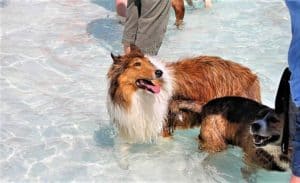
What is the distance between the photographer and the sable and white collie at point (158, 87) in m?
4.45

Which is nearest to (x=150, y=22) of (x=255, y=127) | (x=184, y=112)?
(x=184, y=112)

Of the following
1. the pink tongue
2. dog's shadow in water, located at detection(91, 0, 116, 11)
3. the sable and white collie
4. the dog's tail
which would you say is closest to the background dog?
dog's shadow in water, located at detection(91, 0, 116, 11)

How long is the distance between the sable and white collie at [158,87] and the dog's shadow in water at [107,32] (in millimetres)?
2538

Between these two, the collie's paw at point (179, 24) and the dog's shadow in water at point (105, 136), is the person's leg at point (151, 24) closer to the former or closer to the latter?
the dog's shadow in water at point (105, 136)

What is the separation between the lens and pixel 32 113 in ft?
18.3

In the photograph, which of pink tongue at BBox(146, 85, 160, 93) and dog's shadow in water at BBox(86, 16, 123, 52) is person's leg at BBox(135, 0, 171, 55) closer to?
pink tongue at BBox(146, 85, 160, 93)

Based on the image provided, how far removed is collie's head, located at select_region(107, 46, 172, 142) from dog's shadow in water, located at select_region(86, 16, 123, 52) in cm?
263

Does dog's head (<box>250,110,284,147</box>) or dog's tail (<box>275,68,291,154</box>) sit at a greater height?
dog's tail (<box>275,68,291,154</box>)

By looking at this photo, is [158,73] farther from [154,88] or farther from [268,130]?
[268,130]

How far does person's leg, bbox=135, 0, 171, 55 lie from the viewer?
18.3ft

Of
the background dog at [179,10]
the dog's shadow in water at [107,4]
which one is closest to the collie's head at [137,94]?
the background dog at [179,10]

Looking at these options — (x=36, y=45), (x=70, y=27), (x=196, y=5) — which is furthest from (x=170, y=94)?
(x=196, y=5)

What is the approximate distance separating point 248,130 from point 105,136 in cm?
152

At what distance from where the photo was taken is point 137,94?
4.50 metres
